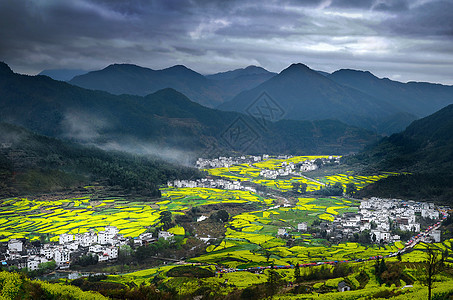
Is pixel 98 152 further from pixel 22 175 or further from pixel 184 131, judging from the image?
pixel 184 131

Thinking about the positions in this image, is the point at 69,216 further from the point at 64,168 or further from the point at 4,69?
the point at 4,69

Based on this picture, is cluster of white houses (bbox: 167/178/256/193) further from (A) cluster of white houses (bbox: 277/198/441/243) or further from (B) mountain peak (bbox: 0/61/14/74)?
(B) mountain peak (bbox: 0/61/14/74)

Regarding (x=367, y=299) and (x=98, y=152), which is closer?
(x=367, y=299)

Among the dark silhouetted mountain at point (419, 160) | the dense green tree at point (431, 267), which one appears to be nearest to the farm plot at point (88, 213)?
the dark silhouetted mountain at point (419, 160)

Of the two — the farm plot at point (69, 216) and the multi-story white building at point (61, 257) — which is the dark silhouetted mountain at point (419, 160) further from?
the multi-story white building at point (61, 257)

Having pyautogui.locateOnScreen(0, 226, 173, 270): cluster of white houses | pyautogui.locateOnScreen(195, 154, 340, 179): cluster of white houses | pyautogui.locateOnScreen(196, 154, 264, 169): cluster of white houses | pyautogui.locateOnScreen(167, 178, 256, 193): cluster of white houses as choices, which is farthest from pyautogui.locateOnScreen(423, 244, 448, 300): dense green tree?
pyautogui.locateOnScreen(196, 154, 264, 169): cluster of white houses

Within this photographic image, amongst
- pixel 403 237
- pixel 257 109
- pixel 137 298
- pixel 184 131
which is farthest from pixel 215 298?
pixel 257 109
